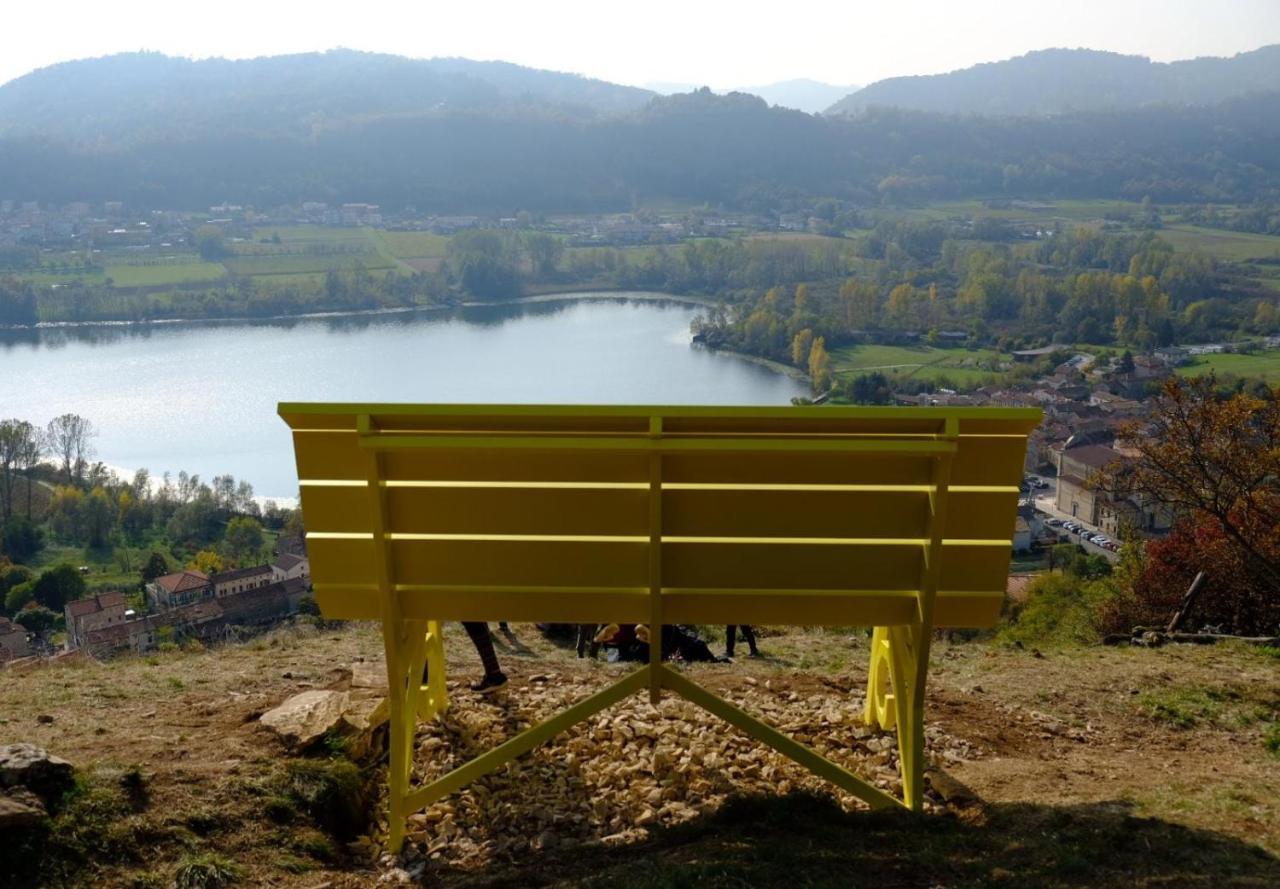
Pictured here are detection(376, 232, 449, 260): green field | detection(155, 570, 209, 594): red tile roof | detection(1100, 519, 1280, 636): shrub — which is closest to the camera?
detection(1100, 519, 1280, 636): shrub

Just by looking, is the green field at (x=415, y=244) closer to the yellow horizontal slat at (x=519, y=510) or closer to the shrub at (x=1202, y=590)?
the shrub at (x=1202, y=590)

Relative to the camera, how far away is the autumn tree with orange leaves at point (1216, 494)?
7.66 metres

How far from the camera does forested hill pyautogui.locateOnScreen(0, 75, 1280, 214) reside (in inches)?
4754

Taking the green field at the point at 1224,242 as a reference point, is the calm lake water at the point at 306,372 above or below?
below

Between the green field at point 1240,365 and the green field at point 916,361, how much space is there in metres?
10.3

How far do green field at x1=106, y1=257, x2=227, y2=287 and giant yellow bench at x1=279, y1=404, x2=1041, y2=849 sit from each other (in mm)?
90543

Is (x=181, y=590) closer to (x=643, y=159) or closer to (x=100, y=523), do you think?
(x=100, y=523)

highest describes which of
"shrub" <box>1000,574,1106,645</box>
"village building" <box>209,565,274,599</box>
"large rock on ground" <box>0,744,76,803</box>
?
"large rock on ground" <box>0,744,76,803</box>

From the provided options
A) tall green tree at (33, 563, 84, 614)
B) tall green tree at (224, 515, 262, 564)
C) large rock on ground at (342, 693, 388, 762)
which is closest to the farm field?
tall green tree at (224, 515, 262, 564)

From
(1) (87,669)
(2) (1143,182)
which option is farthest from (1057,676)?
(2) (1143,182)

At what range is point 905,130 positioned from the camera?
144 metres

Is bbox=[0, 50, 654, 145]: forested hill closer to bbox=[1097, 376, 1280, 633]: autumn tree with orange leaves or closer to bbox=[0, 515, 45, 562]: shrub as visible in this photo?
bbox=[0, 515, 45, 562]: shrub

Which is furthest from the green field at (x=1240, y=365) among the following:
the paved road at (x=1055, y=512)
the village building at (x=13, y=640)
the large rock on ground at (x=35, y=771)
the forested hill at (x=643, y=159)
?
the forested hill at (x=643, y=159)

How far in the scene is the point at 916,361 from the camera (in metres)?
65.8
